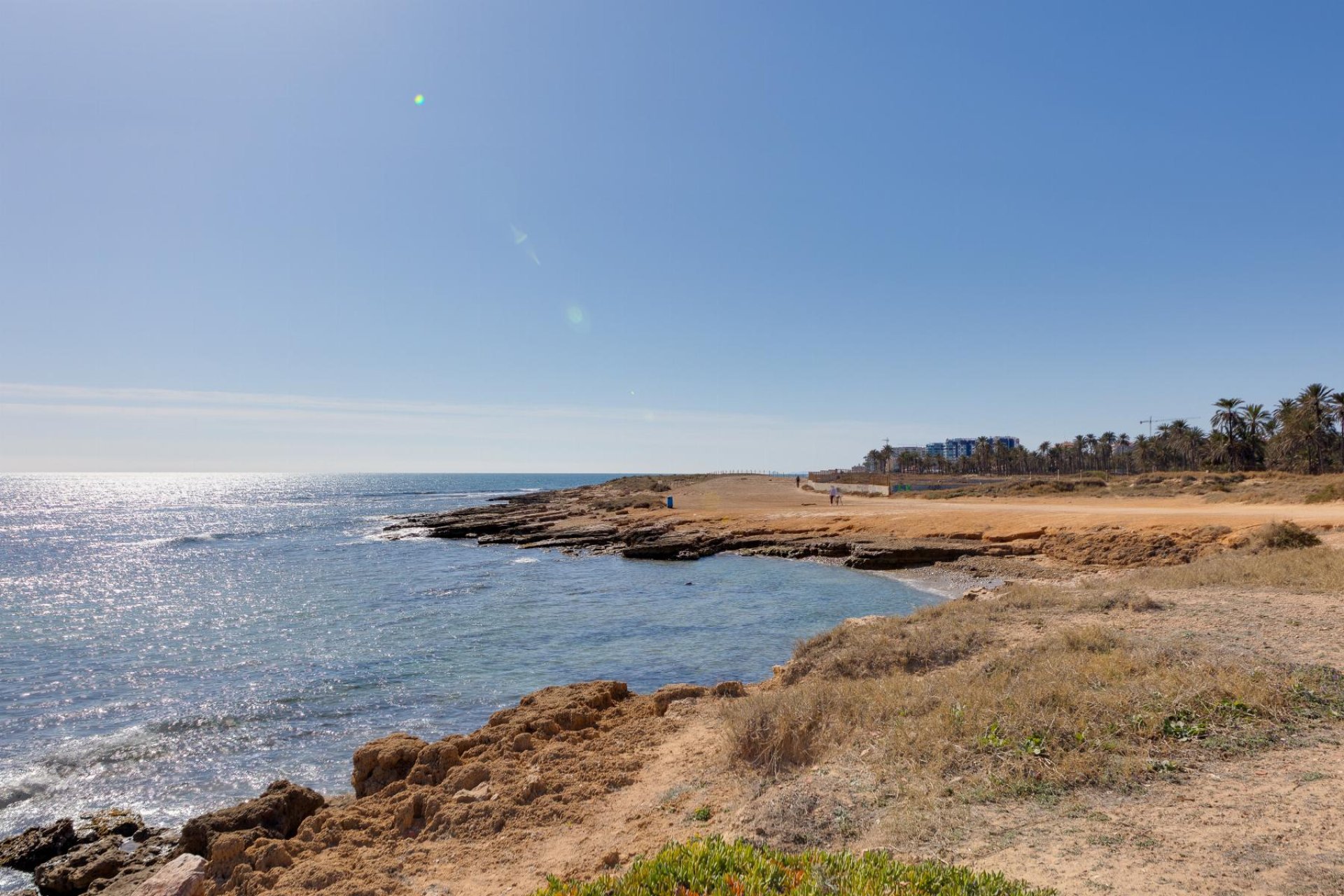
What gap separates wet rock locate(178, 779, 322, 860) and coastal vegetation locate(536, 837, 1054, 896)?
6127 millimetres

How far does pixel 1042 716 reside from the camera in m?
6.93

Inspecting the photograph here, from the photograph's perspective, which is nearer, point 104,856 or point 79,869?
point 79,869

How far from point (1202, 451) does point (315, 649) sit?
348ft

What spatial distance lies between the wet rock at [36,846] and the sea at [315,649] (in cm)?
30

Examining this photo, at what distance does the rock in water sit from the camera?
7.31 metres

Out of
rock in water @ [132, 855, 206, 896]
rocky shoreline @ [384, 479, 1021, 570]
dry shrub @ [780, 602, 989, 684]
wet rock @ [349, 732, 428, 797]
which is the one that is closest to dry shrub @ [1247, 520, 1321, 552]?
rocky shoreline @ [384, 479, 1021, 570]

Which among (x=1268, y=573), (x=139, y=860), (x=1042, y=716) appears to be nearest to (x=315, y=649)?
(x=139, y=860)

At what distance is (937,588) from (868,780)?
2078cm

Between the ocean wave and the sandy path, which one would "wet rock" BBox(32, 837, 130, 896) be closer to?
the sandy path

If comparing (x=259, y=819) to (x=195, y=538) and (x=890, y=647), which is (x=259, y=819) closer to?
(x=890, y=647)

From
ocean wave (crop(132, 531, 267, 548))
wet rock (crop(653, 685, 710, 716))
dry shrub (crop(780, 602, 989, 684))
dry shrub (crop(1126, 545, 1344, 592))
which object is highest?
dry shrub (crop(1126, 545, 1344, 592))

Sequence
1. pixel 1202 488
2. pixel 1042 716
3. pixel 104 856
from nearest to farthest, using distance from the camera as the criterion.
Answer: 1. pixel 1042 716
2. pixel 104 856
3. pixel 1202 488

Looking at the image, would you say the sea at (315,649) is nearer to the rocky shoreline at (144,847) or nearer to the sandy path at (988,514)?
the rocky shoreline at (144,847)

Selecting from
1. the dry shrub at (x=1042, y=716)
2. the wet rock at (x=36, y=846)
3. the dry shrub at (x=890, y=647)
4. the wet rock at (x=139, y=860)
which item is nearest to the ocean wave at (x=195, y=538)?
the wet rock at (x=36, y=846)
